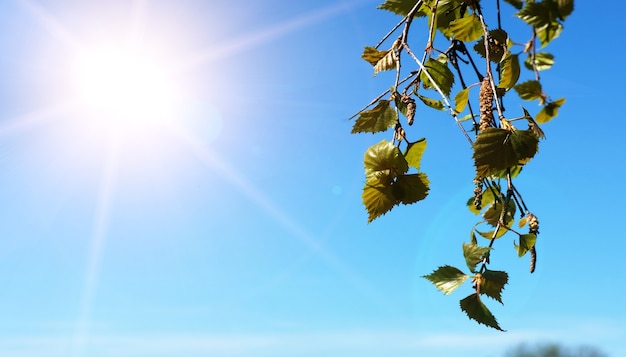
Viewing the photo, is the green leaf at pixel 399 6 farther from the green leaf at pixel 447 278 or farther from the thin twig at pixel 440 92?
the green leaf at pixel 447 278

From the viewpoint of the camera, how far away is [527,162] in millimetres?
1345

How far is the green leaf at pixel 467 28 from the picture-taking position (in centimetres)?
164

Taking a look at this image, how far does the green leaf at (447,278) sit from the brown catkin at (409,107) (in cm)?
36

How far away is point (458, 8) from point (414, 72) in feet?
1.25

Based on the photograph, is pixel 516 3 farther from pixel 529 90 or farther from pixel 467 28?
pixel 467 28

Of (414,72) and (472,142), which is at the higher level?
(414,72)

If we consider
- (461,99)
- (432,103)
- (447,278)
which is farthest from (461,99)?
(447,278)

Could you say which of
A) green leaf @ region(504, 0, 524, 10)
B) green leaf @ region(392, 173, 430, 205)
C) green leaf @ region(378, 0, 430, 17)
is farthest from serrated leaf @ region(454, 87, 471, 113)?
Answer: green leaf @ region(504, 0, 524, 10)

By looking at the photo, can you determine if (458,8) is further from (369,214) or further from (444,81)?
(369,214)

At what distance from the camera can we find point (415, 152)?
151 centimetres

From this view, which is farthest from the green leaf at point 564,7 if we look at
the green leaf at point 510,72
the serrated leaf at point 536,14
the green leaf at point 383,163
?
the green leaf at point 383,163

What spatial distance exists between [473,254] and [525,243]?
0.41ft

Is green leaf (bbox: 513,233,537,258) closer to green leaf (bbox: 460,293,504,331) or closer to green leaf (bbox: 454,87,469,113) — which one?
green leaf (bbox: 460,293,504,331)

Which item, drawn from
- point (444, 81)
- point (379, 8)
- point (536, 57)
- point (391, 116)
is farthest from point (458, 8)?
point (536, 57)
